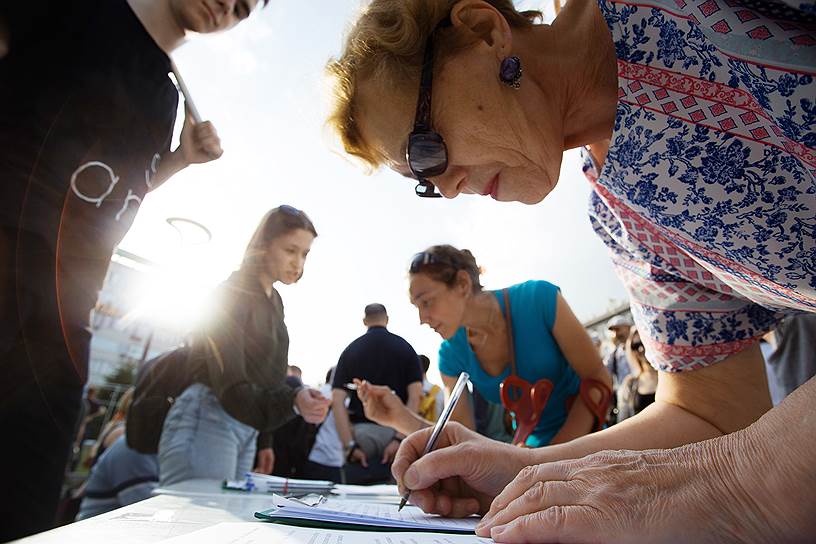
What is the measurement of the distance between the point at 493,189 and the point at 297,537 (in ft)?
2.47

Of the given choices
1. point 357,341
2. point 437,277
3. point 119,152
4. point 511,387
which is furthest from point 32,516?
point 357,341

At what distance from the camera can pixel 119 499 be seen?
2.33 metres

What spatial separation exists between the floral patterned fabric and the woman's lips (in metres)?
0.26

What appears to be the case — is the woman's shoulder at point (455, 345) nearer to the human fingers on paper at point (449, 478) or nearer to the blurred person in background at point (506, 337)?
the blurred person in background at point (506, 337)

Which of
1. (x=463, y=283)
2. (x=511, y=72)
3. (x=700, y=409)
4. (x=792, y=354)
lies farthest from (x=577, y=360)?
(x=511, y=72)

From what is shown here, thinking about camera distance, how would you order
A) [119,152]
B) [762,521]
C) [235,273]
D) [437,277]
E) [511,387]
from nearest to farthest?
[762,521] → [119,152] → [511,387] → [235,273] → [437,277]

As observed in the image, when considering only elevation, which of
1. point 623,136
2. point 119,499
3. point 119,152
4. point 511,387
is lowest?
point 119,499

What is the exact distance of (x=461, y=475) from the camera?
29.6 inches

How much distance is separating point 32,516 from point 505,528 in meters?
1.04

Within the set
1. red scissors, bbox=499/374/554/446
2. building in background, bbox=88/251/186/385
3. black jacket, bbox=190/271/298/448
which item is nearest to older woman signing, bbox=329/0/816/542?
red scissors, bbox=499/374/554/446

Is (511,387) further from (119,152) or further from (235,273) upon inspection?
(119,152)

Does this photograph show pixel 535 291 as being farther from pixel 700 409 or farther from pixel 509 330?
pixel 700 409

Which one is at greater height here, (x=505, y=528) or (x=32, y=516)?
(x=505, y=528)

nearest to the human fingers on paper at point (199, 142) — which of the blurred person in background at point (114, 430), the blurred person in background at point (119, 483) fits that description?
the blurred person in background at point (119, 483)
